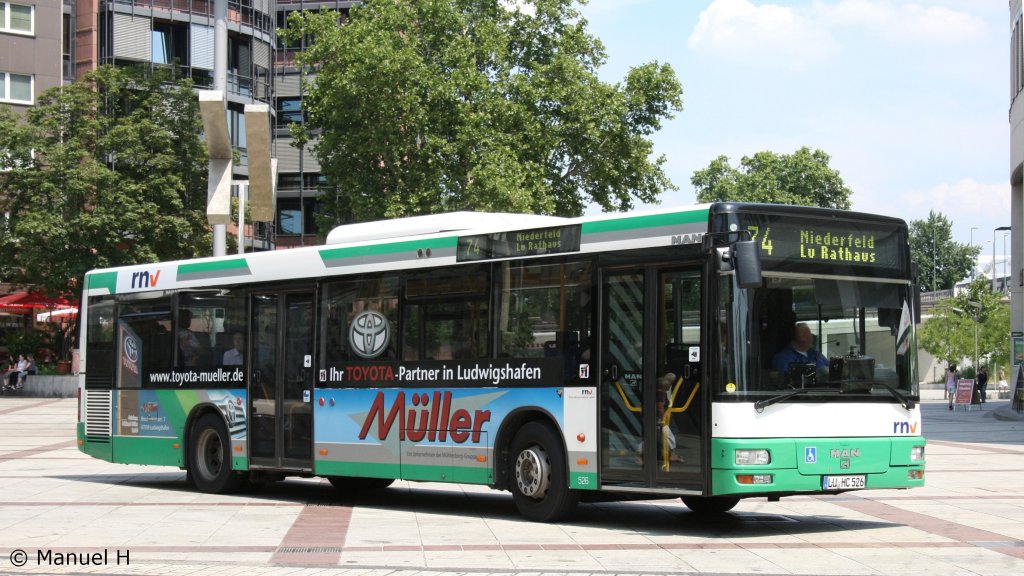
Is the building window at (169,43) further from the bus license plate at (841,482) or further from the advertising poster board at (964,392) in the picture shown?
the bus license plate at (841,482)

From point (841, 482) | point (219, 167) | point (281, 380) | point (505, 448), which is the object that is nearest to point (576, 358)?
point (505, 448)

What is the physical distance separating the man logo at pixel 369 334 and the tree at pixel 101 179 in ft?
117

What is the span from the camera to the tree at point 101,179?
162 ft

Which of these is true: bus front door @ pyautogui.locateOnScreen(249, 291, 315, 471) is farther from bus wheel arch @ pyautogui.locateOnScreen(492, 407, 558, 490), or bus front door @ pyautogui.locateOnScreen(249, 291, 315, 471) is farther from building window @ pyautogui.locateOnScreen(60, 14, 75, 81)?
building window @ pyautogui.locateOnScreen(60, 14, 75, 81)

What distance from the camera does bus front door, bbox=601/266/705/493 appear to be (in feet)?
39.9

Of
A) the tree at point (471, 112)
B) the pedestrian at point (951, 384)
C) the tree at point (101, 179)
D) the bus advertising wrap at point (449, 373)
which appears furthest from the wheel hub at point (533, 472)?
the pedestrian at point (951, 384)

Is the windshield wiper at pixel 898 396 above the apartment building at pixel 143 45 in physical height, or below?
below

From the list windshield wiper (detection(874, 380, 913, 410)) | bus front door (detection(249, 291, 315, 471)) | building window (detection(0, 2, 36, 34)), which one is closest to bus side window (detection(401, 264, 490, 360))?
bus front door (detection(249, 291, 315, 471))

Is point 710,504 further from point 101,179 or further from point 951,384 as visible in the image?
point 951,384

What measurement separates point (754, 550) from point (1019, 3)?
42142 millimetres

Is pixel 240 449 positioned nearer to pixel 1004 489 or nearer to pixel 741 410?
pixel 741 410

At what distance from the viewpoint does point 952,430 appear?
116 ft

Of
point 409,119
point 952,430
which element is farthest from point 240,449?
point 409,119

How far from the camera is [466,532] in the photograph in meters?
12.7
